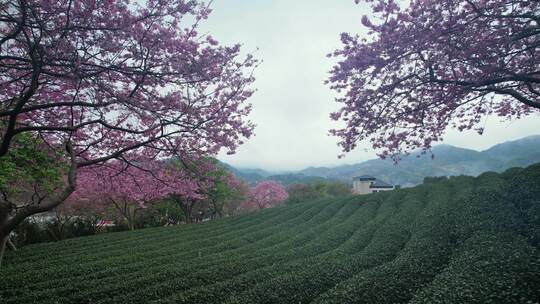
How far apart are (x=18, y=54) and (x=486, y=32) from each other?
9.32 m

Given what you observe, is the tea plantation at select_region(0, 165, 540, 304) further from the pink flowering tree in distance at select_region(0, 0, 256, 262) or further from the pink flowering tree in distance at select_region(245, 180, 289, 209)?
the pink flowering tree in distance at select_region(245, 180, 289, 209)

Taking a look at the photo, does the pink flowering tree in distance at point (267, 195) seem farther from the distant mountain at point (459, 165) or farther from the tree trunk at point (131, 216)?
the distant mountain at point (459, 165)

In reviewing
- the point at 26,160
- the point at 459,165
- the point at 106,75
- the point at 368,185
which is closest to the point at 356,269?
the point at 106,75

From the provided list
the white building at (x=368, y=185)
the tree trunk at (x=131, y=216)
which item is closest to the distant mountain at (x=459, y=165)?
the white building at (x=368, y=185)

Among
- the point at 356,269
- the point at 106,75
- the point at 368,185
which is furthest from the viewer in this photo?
the point at 368,185

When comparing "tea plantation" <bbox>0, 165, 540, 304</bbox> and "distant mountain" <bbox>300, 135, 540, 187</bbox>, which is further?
"distant mountain" <bbox>300, 135, 540, 187</bbox>

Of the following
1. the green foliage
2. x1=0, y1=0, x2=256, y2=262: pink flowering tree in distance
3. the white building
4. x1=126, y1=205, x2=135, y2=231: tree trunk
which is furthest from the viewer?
the white building

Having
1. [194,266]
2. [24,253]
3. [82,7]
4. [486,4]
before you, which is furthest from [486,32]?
[24,253]

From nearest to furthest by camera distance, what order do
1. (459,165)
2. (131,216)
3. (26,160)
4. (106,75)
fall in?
(106,75) → (26,160) → (131,216) → (459,165)

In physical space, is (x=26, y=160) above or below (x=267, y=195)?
above

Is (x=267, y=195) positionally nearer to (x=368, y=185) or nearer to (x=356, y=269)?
(x=368, y=185)

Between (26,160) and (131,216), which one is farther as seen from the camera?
(131,216)

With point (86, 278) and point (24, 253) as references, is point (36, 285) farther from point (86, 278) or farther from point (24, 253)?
point (24, 253)

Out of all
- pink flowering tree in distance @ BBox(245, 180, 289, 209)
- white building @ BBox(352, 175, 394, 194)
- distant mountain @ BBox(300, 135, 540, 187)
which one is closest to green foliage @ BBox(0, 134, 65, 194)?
pink flowering tree in distance @ BBox(245, 180, 289, 209)
